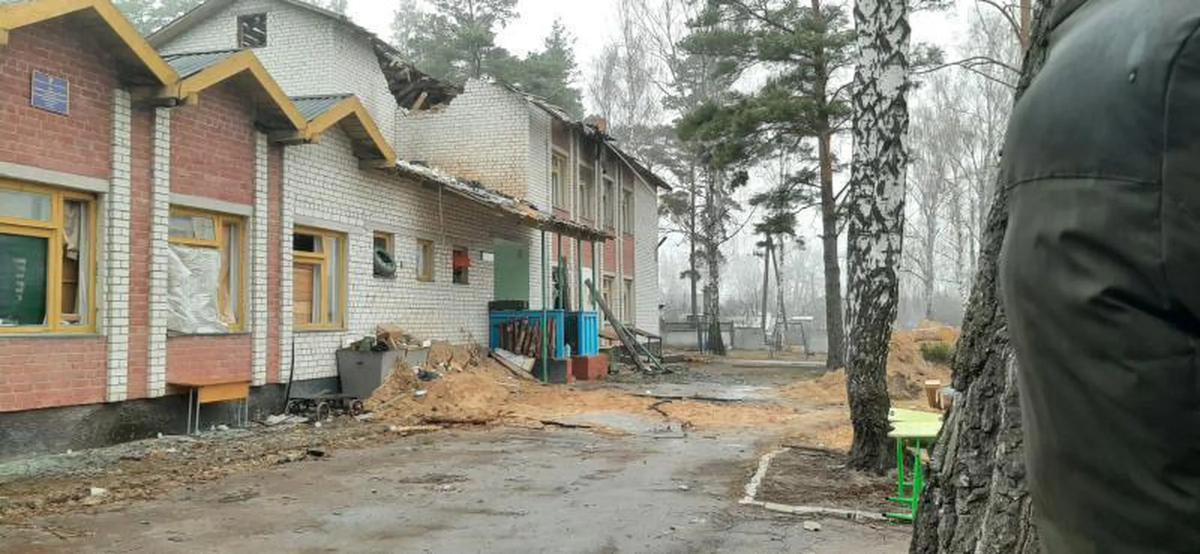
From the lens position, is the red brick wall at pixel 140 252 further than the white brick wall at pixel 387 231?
No

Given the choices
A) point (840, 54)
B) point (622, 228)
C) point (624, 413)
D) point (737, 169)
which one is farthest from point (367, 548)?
point (622, 228)

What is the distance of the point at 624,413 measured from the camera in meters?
11.8

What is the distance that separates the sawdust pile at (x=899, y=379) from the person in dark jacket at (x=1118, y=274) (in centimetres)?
1345

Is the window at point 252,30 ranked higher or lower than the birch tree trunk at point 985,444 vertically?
higher

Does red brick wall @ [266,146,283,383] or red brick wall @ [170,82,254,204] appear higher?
red brick wall @ [170,82,254,204]

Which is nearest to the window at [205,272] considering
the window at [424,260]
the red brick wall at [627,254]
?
the window at [424,260]

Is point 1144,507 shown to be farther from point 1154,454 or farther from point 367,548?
point 367,548

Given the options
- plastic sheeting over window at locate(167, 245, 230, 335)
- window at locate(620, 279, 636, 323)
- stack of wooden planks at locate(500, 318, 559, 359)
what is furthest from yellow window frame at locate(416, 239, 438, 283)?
window at locate(620, 279, 636, 323)

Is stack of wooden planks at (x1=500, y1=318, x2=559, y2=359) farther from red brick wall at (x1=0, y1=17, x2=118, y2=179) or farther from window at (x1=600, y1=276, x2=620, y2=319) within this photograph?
red brick wall at (x1=0, y1=17, x2=118, y2=179)

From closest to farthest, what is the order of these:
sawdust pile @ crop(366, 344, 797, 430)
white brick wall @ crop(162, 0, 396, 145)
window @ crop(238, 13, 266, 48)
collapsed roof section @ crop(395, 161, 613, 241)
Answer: sawdust pile @ crop(366, 344, 797, 430) < collapsed roof section @ crop(395, 161, 613, 241) < white brick wall @ crop(162, 0, 396, 145) < window @ crop(238, 13, 266, 48)

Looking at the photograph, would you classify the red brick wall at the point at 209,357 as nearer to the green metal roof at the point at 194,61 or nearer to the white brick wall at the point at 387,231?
the white brick wall at the point at 387,231

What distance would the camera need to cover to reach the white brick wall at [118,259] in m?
8.53

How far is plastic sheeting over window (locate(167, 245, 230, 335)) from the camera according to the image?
9.54 m

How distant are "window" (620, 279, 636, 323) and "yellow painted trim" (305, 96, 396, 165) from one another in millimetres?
13751
